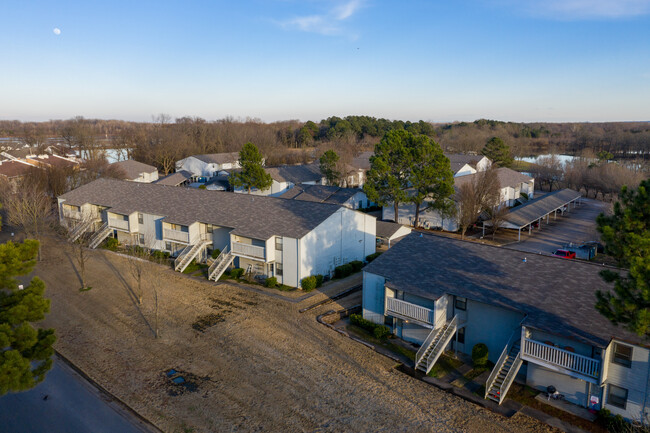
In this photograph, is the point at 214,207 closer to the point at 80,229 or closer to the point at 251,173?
the point at 80,229

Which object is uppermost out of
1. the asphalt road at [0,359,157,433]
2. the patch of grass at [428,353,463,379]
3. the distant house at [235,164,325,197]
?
the distant house at [235,164,325,197]

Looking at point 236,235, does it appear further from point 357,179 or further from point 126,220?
point 357,179

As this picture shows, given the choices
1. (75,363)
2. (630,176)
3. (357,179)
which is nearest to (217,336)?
(75,363)

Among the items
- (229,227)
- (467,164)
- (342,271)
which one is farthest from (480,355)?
(467,164)

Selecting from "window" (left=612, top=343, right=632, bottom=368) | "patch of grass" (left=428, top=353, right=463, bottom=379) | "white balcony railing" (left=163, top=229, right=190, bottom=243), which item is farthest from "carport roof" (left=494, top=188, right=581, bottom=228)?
"white balcony railing" (left=163, top=229, right=190, bottom=243)

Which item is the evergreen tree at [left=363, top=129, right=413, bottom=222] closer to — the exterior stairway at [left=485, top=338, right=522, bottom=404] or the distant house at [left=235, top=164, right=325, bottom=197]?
the distant house at [left=235, top=164, right=325, bottom=197]

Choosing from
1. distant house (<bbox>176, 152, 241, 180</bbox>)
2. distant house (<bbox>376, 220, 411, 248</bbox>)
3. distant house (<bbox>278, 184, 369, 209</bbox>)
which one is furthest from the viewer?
distant house (<bbox>176, 152, 241, 180</bbox>)

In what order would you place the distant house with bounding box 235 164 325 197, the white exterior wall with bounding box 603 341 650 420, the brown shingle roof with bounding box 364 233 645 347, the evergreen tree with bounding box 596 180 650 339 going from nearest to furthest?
the evergreen tree with bounding box 596 180 650 339 < the white exterior wall with bounding box 603 341 650 420 < the brown shingle roof with bounding box 364 233 645 347 < the distant house with bounding box 235 164 325 197

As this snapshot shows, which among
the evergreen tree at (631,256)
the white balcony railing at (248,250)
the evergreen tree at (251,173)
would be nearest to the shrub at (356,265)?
the white balcony railing at (248,250)
